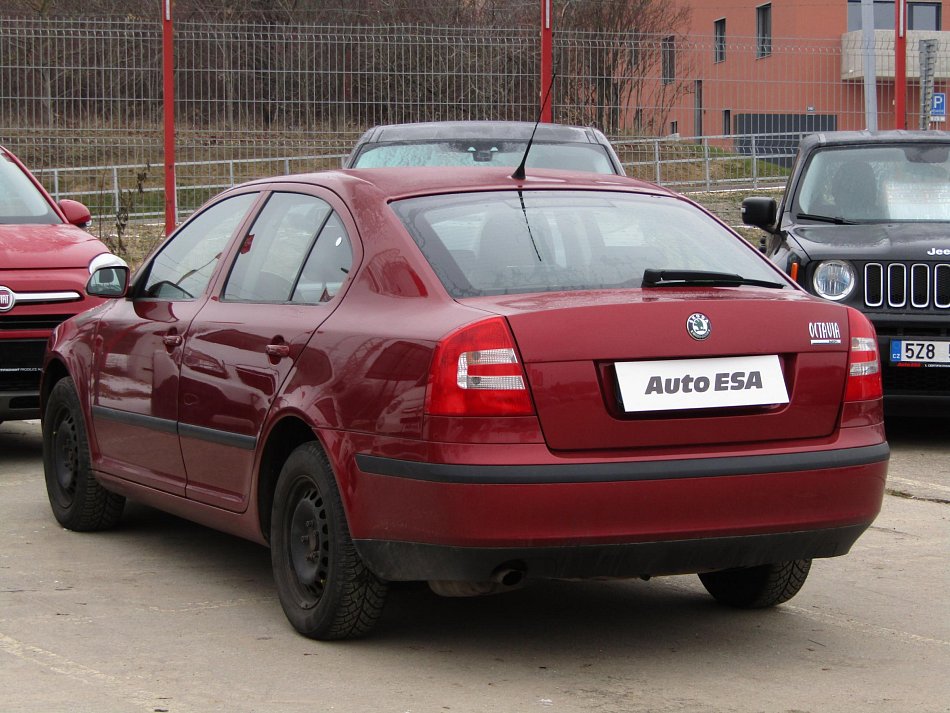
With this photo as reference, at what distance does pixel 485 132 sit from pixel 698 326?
22.0 feet

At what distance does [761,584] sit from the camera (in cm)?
539

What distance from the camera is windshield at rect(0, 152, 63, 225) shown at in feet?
32.0

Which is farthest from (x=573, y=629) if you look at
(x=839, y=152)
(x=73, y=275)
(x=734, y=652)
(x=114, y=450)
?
(x=839, y=152)

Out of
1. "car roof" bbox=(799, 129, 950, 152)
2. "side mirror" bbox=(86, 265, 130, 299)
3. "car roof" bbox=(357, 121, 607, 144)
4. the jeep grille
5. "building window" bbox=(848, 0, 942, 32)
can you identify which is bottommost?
the jeep grille

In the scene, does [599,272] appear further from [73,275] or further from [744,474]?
[73,275]

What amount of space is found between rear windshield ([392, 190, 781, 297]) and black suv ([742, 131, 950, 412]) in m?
3.91

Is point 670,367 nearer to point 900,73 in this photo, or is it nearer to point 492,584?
point 492,584

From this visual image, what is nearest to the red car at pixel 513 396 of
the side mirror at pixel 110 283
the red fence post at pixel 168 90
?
the side mirror at pixel 110 283

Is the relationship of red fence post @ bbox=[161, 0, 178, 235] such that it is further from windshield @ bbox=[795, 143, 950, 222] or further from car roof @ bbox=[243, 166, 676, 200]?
car roof @ bbox=[243, 166, 676, 200]

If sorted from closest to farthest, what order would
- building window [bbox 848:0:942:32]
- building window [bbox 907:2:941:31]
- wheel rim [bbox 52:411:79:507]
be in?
wheel rim [bbox 52:411:79:507] → building window [bbox 848:0:942:32] → building window [bbox 907:2:941:31]

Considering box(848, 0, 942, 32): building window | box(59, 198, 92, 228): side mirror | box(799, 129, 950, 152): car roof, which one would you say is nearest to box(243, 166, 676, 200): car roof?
box(59, 198, 92, 228): side mirror

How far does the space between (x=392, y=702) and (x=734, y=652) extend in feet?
3.91

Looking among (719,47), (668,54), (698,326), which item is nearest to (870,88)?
(719,47)

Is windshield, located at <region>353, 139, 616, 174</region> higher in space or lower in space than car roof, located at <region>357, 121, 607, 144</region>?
lower
